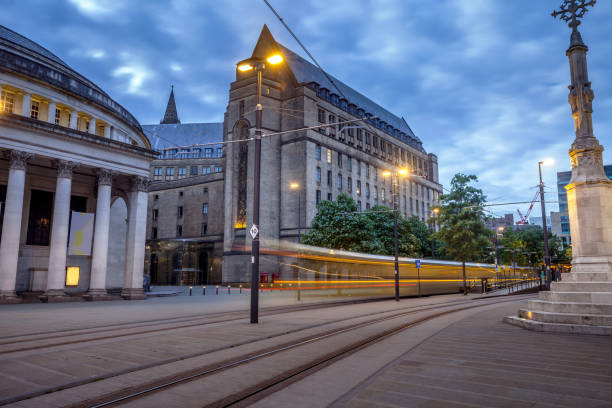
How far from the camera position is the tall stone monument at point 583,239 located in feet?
38.8

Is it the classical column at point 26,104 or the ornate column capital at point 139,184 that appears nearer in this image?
the classical column at point 26,104

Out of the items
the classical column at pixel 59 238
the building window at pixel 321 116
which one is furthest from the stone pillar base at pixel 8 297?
the building window at pixel 321 116

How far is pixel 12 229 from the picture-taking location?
87.0 ft

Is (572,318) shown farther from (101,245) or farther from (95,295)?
(101,245)

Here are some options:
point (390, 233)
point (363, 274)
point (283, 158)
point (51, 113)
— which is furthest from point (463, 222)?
point (51, 113)

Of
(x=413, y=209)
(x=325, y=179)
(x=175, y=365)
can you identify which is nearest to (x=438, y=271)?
(x=325, y=179)

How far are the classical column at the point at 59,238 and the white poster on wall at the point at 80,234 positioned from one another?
58.5 inches

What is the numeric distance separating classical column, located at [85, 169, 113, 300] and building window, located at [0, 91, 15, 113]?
7.10 m

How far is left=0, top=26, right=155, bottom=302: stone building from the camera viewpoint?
27094 millimetres

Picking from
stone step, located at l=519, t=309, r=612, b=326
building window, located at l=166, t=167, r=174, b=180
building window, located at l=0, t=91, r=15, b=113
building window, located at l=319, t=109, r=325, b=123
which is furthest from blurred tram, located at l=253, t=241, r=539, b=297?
building window, located at l=166, t=167, r=174, b=180

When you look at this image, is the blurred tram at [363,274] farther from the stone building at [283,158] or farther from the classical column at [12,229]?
the stone building at [283,158]

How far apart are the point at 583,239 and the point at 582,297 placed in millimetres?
1896

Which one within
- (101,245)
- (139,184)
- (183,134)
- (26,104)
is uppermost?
(183,134)

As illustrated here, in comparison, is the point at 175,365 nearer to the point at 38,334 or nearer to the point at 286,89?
the point at 38,334
